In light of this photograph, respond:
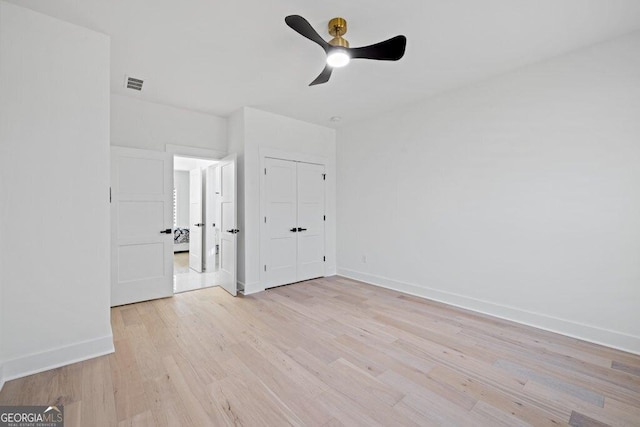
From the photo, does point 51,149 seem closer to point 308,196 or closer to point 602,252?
point 308,196

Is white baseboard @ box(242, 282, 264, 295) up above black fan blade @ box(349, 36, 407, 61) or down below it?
below

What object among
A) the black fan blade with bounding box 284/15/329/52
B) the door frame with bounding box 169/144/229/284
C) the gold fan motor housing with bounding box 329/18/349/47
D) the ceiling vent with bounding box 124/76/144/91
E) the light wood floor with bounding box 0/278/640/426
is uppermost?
the ceiling vent with bounding box 124/76/144/91

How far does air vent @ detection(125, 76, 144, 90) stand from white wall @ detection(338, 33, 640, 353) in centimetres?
339

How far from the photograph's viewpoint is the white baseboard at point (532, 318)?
248cm

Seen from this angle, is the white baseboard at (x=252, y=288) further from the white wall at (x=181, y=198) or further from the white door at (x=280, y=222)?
the white wall at (x=181, y=198)

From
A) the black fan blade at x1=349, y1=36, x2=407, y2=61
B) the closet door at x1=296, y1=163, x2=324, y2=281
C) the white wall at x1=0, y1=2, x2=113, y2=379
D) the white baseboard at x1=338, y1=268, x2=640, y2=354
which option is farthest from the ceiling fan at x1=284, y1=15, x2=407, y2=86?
the white baseboard at x1=338, y1=268, x2=640, y2=354

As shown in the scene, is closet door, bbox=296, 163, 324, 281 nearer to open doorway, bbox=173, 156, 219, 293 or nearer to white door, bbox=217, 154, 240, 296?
white door, bbox=217, 154, 240, 296

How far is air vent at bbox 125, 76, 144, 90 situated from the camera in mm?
3213

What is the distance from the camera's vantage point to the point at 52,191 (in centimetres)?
218

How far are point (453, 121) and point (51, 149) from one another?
4156 millimetres

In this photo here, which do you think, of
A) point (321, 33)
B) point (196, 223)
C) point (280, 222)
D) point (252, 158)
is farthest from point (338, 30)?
point (196, 223)

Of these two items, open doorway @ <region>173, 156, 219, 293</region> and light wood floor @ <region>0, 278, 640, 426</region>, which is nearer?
light wood floor @ <region>0, 278, 640, 426</region>

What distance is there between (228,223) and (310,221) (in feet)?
4.58

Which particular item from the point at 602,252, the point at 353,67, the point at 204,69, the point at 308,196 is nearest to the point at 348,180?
the point at 308,196
